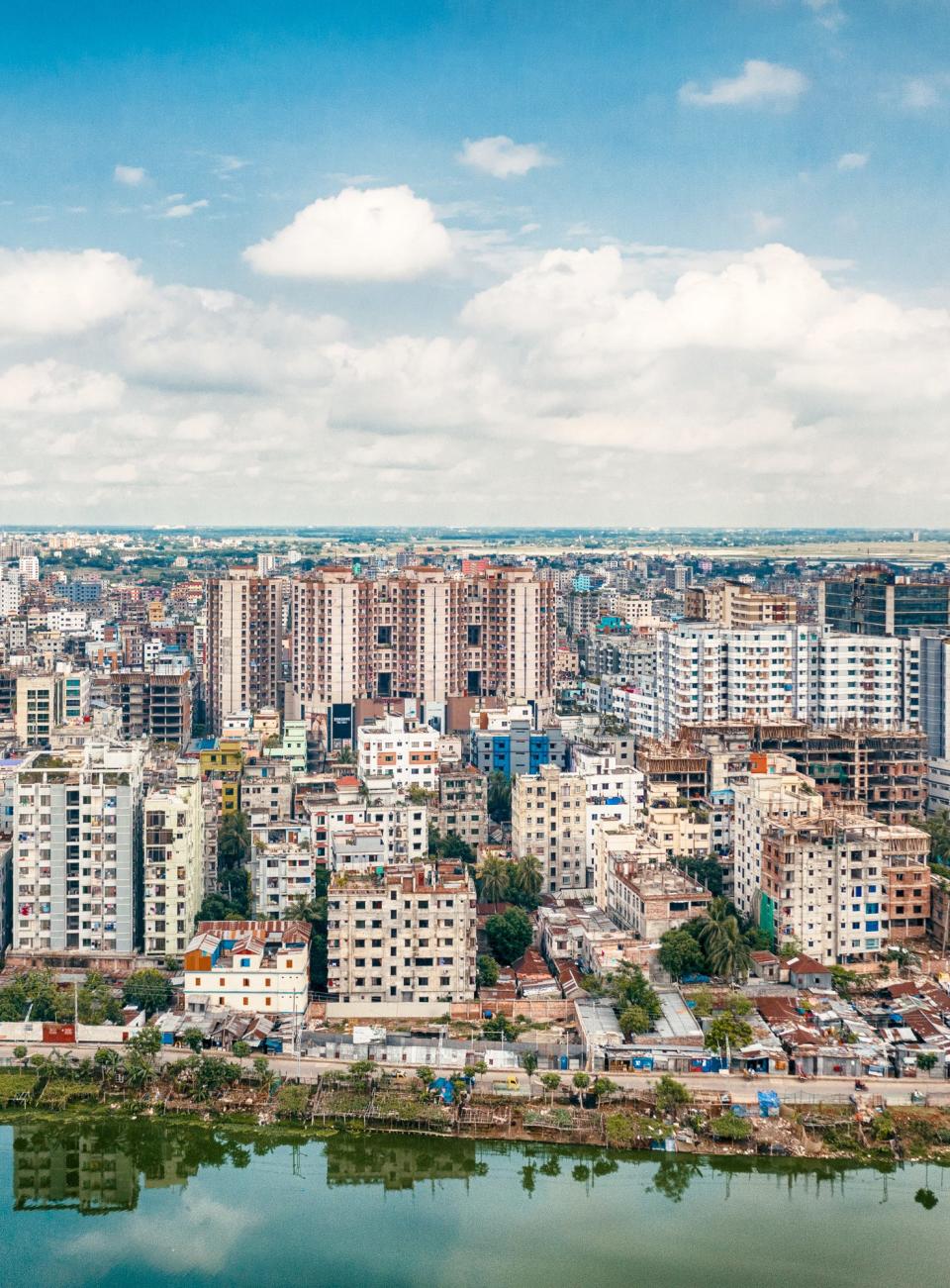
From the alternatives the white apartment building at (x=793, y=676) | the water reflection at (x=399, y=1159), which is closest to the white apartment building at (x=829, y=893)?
the water reflection at (x=399, y=1159)

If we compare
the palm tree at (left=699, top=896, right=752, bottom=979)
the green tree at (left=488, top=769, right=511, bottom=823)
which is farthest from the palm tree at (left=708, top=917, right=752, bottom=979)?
the green tree at (left=488, top=769, right=511, bottom=823)

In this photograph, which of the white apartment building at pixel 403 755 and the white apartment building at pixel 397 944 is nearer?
the white apartment building at pixel 397 944

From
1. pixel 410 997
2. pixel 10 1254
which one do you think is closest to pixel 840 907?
pixel 410 997

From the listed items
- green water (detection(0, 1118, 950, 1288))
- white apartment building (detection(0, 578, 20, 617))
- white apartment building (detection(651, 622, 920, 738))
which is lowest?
green water (detection(0, 1118, 950, 1288))

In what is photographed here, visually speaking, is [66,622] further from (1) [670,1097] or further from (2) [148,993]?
(1) [670,1097]

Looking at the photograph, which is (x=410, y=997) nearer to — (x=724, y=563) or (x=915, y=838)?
(x=915, y=838)

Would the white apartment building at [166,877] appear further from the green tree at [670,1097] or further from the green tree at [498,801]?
the green tree at [498,801]

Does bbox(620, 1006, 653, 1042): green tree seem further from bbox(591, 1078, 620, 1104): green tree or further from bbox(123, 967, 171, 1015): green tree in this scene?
bbox(123, 967, 171, 1015): green tree
